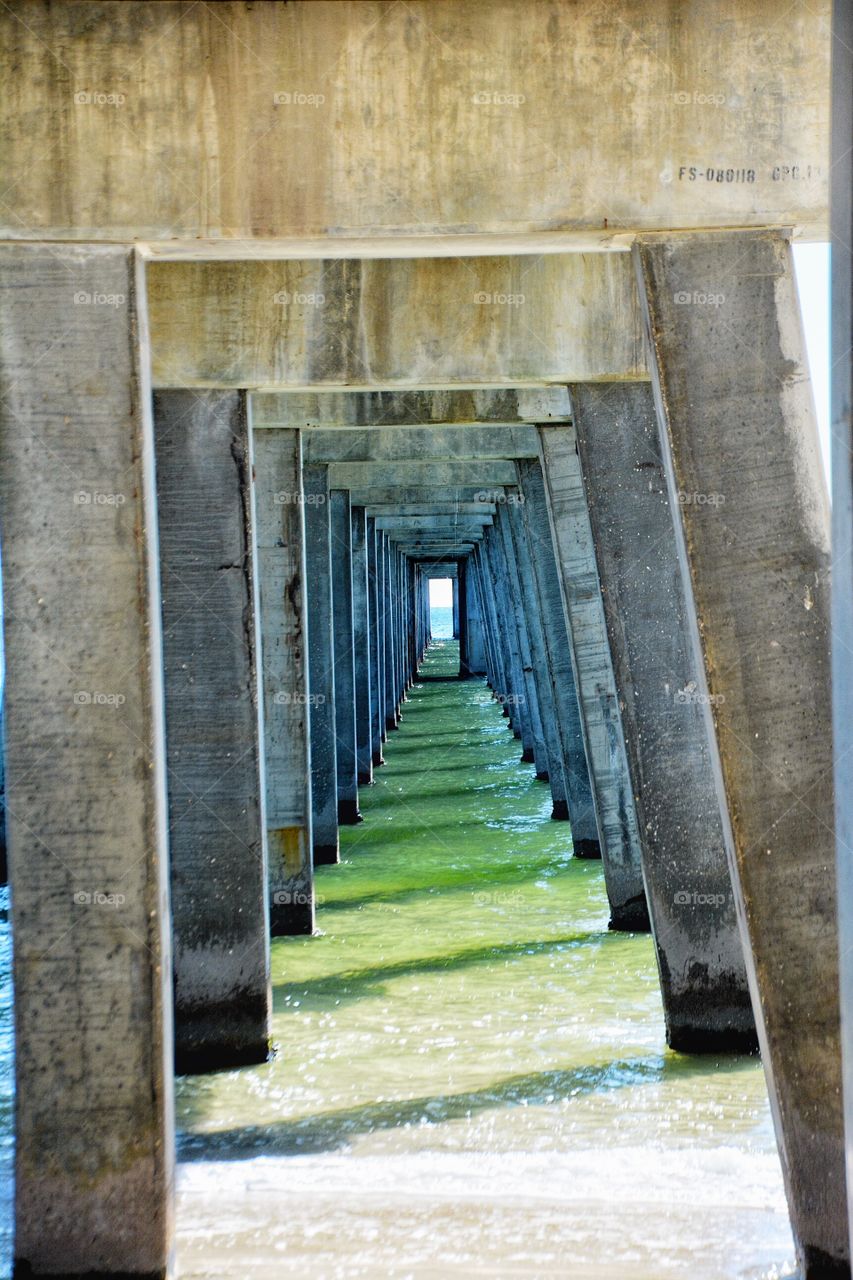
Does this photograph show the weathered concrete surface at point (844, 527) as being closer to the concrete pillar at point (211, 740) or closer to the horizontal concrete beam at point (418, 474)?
the concrete pillar at point (211, 740)

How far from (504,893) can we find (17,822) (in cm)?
859

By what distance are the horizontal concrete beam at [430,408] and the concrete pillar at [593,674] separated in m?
0.34

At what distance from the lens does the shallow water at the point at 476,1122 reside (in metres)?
5.39

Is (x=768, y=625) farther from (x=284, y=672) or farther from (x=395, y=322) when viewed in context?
(x=284, y=672)

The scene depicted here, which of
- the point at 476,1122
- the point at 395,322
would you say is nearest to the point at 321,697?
the point at 395,322

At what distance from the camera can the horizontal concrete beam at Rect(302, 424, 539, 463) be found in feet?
46.8

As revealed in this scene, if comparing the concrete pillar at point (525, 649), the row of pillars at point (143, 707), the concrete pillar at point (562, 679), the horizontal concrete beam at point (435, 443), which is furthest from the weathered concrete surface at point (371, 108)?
the concrete pillar at point (525, 649)

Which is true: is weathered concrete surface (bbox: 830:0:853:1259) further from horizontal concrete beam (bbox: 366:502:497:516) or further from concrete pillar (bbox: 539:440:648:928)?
horizontal concrete beam (bbox: 366:502:497:516)

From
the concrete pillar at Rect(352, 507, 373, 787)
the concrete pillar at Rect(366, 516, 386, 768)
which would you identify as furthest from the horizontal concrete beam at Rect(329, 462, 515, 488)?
the concrete pillar at Rect(366, 516, 386, 768)

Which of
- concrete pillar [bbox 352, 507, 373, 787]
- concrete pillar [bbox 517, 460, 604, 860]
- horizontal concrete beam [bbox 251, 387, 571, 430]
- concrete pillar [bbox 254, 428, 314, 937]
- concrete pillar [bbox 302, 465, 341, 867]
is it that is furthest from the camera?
concrete pillar [bbox 352, 507, 373, 787]

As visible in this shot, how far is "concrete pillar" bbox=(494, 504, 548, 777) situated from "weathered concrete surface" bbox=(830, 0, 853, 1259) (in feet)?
53.5

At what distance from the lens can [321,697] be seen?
1525cm

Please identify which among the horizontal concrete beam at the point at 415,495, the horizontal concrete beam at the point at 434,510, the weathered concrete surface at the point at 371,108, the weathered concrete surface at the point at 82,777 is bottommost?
the weathered concrete surface at the point at 82,777

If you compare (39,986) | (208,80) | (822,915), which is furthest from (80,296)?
(822,915)
